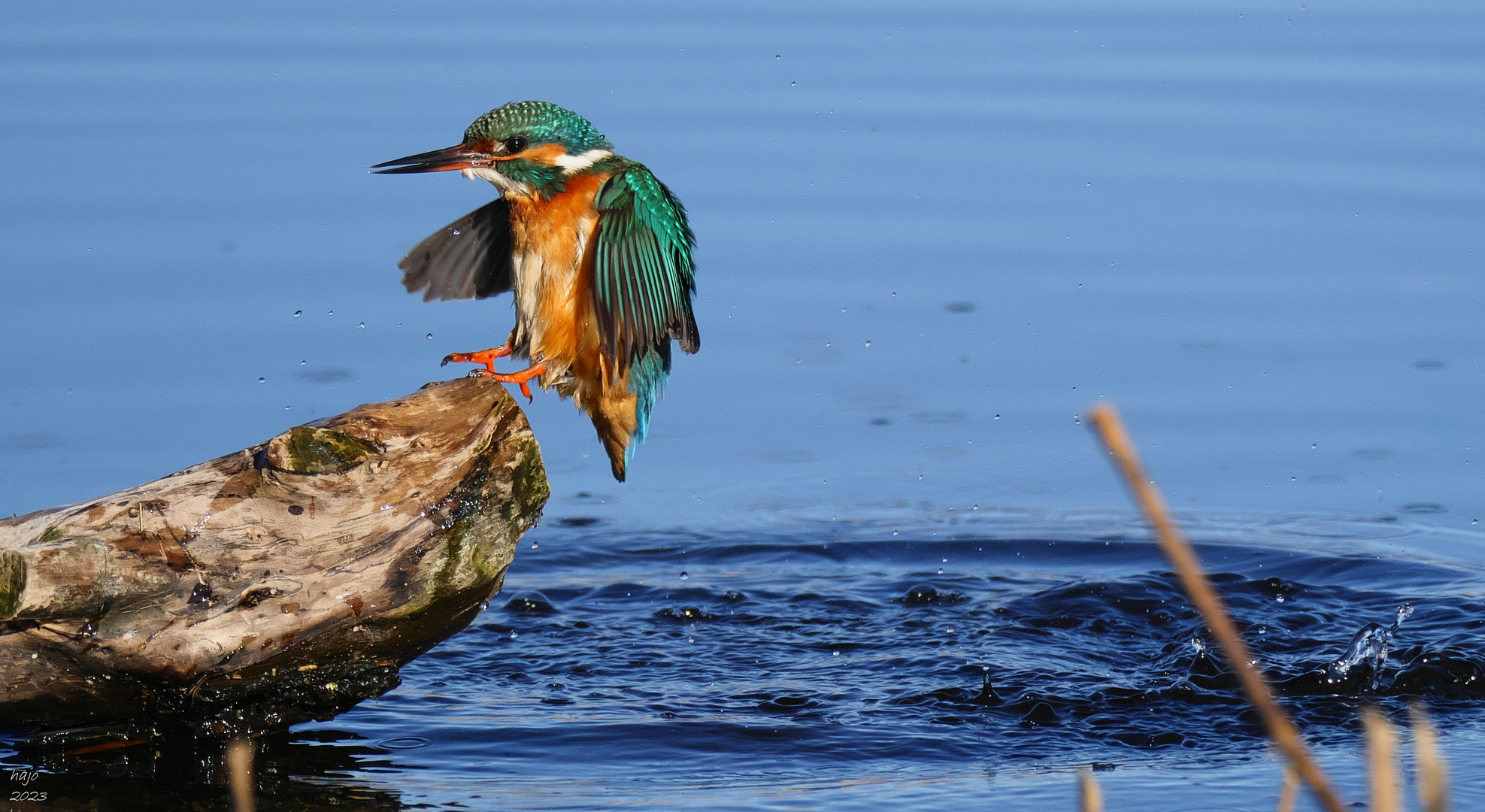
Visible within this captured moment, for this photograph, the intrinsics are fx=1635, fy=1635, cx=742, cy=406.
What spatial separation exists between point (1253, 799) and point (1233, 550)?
6.17 ft

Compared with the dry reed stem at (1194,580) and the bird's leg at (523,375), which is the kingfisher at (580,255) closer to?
the bird's leg at (523,375)

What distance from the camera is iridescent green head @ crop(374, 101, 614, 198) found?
3641 millimetres

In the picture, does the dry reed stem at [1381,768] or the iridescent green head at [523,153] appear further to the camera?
the iridescent green head at [523,153]

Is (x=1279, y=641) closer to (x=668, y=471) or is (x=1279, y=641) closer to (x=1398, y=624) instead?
(x=1398, y=624)

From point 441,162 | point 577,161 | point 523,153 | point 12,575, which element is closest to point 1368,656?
point 577,161

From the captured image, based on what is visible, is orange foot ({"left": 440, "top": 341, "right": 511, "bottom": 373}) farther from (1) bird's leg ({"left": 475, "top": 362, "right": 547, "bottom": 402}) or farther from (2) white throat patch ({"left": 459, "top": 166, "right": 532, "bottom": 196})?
(2) white throat patch ({"left": 459, "top": 166, "right": 532, "bottom": 196})

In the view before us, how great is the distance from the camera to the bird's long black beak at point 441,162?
3.64 m

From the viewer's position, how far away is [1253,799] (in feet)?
10.6

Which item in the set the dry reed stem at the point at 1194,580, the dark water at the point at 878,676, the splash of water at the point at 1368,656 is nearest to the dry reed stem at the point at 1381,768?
the dry reed stem at the point at 1194,580

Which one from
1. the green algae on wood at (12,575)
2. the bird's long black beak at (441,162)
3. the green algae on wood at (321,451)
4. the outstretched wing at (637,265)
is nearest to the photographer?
the green algae on wood at (12,575)

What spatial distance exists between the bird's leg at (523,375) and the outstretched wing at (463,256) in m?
0.60

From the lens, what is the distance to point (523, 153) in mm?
Result: 3643

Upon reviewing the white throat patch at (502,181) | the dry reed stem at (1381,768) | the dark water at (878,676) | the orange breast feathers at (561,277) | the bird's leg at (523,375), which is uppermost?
the white throat patch at (502,181)

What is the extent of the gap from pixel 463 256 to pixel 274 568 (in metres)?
1.24
